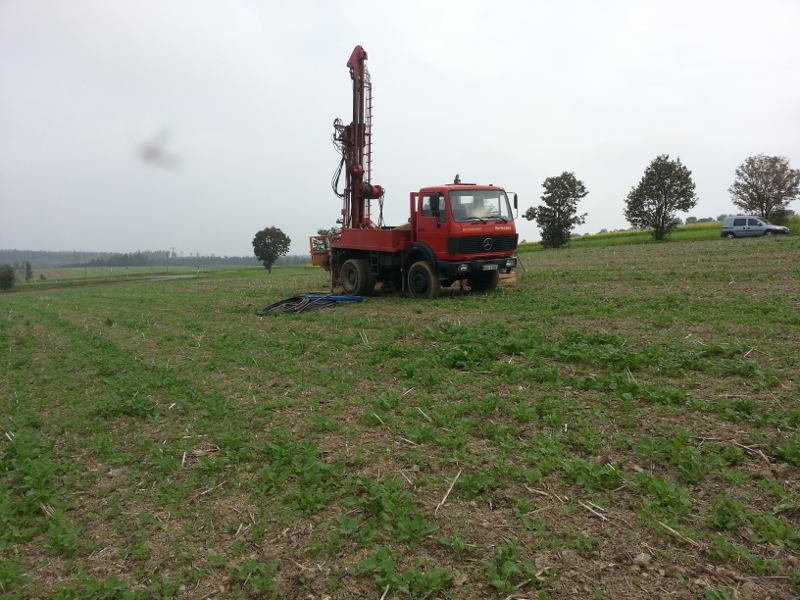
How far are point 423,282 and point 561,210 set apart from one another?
38.4 meters

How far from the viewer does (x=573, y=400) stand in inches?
207

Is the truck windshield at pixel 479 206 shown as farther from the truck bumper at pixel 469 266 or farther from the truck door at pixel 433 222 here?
the truck bumper at pixel 469 266

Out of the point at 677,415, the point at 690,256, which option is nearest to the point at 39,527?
the point at 677,415

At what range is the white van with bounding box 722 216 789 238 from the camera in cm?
3644

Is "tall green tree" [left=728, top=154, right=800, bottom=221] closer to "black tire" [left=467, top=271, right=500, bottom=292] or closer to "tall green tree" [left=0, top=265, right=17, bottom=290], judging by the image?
"black tire" [left=467, top=271, right=500, bottom=292]

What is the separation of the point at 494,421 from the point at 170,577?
2966 millimetres

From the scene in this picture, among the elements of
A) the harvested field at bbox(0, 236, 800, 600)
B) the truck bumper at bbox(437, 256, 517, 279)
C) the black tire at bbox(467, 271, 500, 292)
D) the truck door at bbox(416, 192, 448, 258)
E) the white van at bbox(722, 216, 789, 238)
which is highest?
the white van at bbox(722, 216, 789, 238)

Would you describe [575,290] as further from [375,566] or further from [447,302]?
[375,566]

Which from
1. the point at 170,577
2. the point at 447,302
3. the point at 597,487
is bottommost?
the point at 170,577

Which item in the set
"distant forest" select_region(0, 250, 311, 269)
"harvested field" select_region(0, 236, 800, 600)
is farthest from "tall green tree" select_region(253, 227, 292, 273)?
"harvested field" select_region(0, 236, 800, 600)

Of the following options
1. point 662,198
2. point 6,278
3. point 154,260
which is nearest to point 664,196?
point 662,198

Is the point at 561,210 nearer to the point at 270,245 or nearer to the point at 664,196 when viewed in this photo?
the point at 664,196

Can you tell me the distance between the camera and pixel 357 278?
15.3m

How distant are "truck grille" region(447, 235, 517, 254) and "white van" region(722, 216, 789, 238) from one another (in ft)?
105
